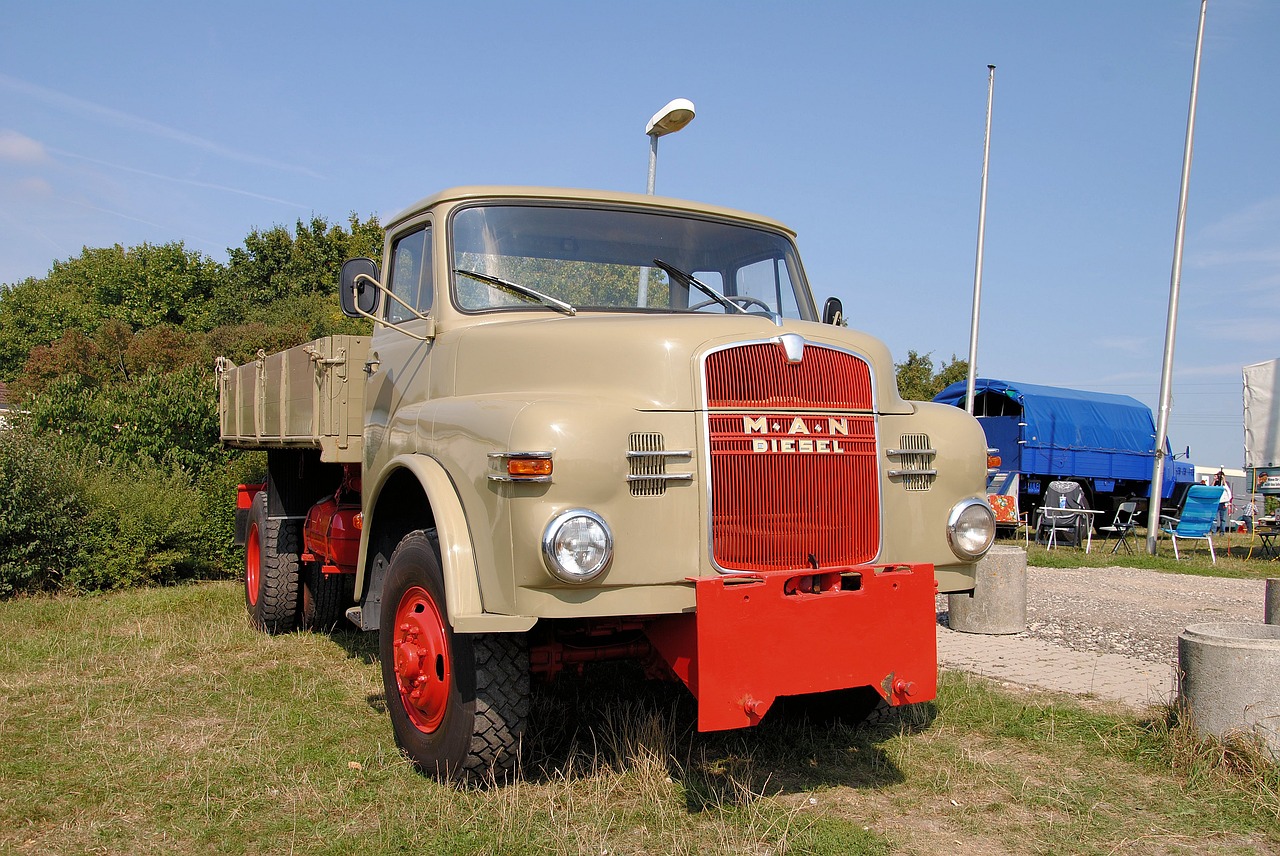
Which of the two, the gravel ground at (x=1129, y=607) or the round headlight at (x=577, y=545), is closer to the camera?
the round headlight at (x=577, y=545)

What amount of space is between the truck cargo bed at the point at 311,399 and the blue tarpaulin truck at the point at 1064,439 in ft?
45.7

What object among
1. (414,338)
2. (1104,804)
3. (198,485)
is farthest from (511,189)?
(198,485)

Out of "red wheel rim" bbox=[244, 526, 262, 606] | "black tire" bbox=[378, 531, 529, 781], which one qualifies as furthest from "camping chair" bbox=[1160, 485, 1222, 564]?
"black tire" bbox=[378, 531, 529, 781]

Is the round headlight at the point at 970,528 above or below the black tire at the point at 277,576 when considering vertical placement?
above

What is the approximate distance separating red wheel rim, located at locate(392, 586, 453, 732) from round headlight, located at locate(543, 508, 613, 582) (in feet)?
2.79

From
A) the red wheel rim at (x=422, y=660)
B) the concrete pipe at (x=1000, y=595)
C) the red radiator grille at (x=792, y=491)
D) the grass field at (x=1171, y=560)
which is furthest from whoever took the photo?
the grass field at (x=1171, y=560)

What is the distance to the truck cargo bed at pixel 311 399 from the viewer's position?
5898 mm

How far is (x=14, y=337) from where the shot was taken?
51094mm

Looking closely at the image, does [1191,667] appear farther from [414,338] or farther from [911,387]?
[911,387]

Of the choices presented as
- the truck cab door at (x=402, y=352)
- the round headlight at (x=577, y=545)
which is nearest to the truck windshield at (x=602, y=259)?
the truck cab door at (x=402, y=352)

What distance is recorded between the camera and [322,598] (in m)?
7.63

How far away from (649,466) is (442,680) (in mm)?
1324

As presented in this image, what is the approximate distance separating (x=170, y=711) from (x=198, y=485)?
23.3 feet

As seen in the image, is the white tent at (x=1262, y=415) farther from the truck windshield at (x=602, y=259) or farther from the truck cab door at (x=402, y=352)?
the truck cab door at (x=402, y=352)
